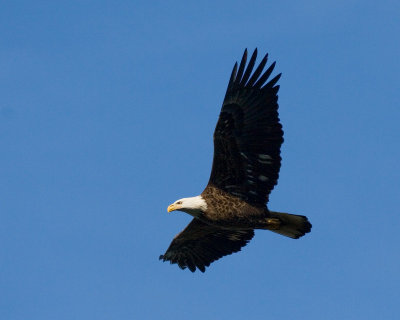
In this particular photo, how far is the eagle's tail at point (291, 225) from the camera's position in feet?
61.8

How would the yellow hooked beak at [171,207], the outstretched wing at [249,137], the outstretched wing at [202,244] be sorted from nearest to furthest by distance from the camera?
1. the outstretched wing at [249,137]
2. the yellow hooked beak at [171,207]
3. the outstretched wing at [202,244]

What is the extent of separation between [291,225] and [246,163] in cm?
145

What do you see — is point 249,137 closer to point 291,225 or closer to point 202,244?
point 291,225

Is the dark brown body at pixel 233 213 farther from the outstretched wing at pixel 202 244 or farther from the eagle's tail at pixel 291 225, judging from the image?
the outstretched wing at pixel 202 244

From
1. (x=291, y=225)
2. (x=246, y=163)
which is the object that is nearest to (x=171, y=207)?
(x=246, y=163)

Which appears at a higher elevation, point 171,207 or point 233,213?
point 171,207

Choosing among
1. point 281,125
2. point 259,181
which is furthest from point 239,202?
point 281,125

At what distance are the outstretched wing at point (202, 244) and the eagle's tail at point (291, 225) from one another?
1.53 metres

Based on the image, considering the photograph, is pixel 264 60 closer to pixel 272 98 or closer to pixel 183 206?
pixel 272 98

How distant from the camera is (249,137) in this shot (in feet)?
61.1

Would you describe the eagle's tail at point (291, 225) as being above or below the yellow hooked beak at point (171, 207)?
below

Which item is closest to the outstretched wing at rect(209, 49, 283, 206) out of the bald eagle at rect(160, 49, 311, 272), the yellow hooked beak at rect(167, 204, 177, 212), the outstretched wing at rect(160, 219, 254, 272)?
the bald eagle at rect(160, 49, 311, 272)

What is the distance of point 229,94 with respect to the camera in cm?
1873

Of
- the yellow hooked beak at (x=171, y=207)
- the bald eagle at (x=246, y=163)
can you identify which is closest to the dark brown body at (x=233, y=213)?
the bald eagle at (x=246, y=163)
